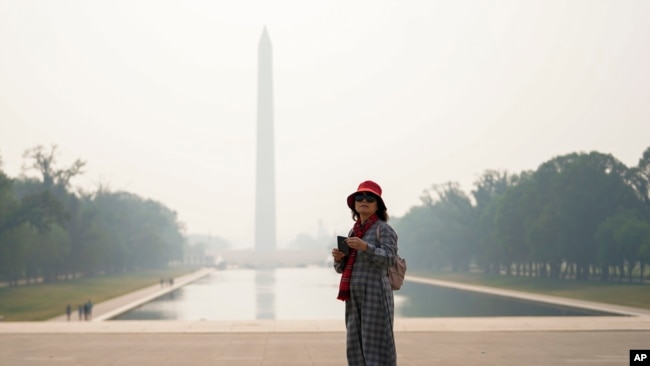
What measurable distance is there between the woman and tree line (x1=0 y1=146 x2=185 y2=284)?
52001 millimetres

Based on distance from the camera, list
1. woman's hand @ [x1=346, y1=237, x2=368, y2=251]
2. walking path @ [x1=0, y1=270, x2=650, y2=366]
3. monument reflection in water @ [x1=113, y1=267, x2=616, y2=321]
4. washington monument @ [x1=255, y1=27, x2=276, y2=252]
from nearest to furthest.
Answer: woman's hand @ [x1=346, y1=237, x2=368, y2=251]
walking path @ [x1=0, y1=270, x2=650, y2=366]
monument reflection in water @ [x1=113, y1=267, x2=616, y2=321]
washington monument @ [x1=255, y1=27, x2=276, y2=252]

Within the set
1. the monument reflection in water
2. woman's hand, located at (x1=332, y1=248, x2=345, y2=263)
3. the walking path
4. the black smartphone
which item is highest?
the black smartphone

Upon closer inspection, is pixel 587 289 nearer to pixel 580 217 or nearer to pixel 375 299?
pixel 580 217

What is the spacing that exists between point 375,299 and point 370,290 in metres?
0.08

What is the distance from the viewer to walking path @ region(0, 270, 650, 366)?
13398mm

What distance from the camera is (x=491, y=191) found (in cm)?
9544

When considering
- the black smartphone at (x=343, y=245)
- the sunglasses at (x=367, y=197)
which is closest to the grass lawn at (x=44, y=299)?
the sunglasses at (x=367, y=197)

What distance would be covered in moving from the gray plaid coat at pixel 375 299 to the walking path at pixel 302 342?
7053mm

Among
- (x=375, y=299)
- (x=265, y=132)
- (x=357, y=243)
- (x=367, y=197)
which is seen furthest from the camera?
(x=265, y=132)

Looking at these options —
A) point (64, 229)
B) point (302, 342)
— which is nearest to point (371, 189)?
point (302, 342)

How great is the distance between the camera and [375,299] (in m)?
6.05

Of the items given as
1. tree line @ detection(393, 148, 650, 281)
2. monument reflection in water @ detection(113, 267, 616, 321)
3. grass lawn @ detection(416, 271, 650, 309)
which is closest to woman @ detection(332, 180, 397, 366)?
monument reflection in water @ detection(113, 267, 616, 321)

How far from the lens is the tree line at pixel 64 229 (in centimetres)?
5447

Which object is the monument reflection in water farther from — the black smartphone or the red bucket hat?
the black smartphone
